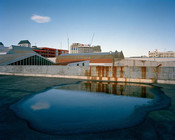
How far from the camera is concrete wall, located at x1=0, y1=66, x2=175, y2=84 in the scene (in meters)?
17.3

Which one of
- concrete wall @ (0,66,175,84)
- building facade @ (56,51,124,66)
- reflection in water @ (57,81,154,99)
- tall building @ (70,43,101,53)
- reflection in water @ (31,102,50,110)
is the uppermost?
tall building @ (70,43,101,53)

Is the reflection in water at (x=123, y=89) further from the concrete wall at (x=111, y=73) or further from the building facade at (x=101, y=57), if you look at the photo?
the building facade at (x=101, y=57)

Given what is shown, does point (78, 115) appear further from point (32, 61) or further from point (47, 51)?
point (47, 51)

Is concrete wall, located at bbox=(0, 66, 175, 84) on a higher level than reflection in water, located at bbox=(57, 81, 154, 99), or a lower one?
higher

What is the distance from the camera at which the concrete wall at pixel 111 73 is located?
1731cm

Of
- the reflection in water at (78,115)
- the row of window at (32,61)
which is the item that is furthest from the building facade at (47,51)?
the reflection in water at (78,115)

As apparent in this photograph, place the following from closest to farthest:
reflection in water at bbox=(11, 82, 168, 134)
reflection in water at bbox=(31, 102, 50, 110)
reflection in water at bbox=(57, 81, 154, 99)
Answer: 1. reflection in water at bbox=(11, 82, 168, 134)
2. reflection in water at bbox=(31, 102, 50, 110)
3. reflection in water at bbox=(57, 81, 154, 99)

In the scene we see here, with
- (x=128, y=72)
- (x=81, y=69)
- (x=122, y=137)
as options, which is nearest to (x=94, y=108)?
(x=122, y=137)

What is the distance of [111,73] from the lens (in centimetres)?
1984

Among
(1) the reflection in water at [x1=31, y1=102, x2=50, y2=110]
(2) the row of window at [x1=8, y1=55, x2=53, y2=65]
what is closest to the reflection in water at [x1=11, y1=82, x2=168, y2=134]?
(1) the reflection in water at [x1=31, y1=102, x2=50, y2=110]

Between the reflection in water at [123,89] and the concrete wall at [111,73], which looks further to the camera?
the concrete wall at [111,73]

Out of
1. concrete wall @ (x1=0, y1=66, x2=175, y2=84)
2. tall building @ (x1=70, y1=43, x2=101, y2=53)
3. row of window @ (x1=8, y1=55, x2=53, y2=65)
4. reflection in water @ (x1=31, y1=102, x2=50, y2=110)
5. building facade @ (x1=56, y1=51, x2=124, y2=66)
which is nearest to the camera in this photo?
reflection in water @ (x1=31, y1=102, x2=50, y2=110)

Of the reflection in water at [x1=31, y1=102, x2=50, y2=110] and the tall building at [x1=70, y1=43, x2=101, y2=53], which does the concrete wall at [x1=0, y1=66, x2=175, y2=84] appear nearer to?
the reflection in water at [x1=31, y1=102, x2=50, y2=110]

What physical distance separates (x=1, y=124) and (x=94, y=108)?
5.12 meters
